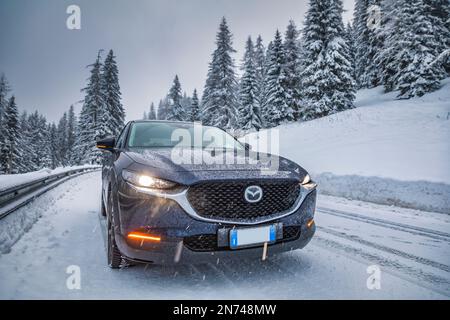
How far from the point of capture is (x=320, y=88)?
68.2ft

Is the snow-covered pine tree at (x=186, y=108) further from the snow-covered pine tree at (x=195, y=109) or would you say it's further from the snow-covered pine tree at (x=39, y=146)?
the snow-covered pine tree at (x=39, y=146)

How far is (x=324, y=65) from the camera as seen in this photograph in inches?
825

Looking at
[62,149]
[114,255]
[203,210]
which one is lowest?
[62,149]

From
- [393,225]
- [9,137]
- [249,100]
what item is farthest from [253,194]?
[9,137]

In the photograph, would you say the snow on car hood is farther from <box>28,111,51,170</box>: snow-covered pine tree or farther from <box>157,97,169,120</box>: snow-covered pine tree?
<box>157,97,169,120</box>: snow-covered pine tree

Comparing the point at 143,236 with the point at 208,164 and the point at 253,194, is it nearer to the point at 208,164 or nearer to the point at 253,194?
the point at 208,164

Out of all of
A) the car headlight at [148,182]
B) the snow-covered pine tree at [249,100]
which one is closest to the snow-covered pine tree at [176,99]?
the snow-covered pine tree at [249,100]

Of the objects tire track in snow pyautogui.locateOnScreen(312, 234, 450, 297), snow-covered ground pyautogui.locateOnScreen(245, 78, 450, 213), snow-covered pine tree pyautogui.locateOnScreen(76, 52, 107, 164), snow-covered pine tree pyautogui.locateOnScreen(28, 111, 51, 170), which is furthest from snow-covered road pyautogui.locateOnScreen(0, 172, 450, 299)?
snow-covered pine tree pyautogui.locateOnScreen(28, 111, 51, 170)

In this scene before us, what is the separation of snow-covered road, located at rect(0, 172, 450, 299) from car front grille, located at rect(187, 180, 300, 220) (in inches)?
17.9

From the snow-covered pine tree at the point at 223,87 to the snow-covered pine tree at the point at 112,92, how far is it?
1162 cm

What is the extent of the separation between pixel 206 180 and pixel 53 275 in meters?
1.67

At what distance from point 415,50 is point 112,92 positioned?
1232 inches

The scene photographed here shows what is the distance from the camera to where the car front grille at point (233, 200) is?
229 cm
